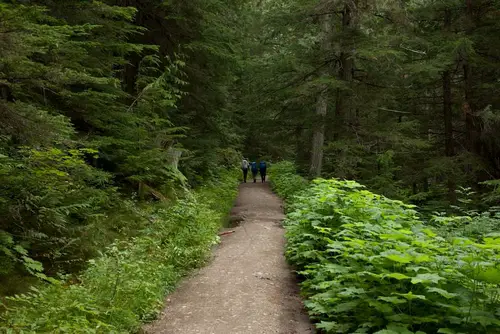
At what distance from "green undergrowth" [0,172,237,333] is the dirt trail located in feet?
1.06

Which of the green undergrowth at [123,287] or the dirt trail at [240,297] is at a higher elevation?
the green undergrowth at [123,287]

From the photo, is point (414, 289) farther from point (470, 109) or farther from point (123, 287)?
point (470, 109)

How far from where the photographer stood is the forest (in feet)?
15.4

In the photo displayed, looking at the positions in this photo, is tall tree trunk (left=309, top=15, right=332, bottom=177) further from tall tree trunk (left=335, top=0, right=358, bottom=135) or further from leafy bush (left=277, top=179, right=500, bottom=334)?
leafy bush (left=277, top=179, right=500, bottom=334)

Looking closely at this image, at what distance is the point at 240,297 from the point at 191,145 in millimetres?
10001

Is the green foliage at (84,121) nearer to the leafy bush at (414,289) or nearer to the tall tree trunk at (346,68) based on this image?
the leafy bush at (414,289)

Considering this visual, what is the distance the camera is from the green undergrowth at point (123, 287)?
429 cm

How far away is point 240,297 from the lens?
6.35 m

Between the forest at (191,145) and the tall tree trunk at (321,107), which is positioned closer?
the forest at (191,145)

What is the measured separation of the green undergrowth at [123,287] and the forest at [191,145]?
3 cm

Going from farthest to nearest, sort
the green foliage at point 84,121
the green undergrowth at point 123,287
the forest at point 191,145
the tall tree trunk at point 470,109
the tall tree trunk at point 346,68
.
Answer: the tall tree trunk at point 470,109 → the tall tree trunk at point 346,68 → the green foliage at point 84,121 → the forest at point 191,145 → the green undergrowth at point 123,287

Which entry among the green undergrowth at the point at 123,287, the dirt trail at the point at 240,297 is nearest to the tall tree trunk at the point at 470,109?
the dirt trail at the point at 240,297

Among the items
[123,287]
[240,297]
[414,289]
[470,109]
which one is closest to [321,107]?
[470,109]

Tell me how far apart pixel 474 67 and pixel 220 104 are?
1083 centimetres
